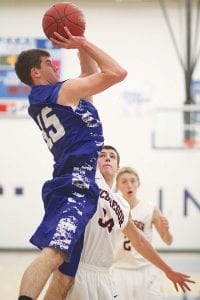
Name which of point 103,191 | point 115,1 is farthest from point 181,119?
point 103,191

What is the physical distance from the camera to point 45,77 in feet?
10.3

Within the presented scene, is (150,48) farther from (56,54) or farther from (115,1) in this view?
(56,54)

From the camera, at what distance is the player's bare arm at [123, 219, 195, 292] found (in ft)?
11.4

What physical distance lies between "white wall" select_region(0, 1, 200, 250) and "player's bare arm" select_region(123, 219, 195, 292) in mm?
6508

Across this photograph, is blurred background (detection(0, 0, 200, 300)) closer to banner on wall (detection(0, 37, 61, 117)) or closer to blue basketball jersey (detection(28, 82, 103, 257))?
banner on wall (detection(0, 37, 61, 117))

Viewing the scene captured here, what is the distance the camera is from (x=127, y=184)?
475 cm

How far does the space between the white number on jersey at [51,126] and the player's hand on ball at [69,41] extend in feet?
1.16

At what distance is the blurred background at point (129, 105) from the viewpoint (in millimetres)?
10055

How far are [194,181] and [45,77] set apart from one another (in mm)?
7305

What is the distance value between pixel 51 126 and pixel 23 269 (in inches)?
219

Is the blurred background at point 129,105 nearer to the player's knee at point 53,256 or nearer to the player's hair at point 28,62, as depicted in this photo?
the player's hair at point 28,62

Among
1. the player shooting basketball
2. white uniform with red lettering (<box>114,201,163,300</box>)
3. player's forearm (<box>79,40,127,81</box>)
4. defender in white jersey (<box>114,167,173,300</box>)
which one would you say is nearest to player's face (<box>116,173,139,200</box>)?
defender in white jersey (<box>114,167,173,300</box>)

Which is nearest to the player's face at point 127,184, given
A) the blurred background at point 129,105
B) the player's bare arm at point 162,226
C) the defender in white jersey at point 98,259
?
the player's bare arm at point 162,226

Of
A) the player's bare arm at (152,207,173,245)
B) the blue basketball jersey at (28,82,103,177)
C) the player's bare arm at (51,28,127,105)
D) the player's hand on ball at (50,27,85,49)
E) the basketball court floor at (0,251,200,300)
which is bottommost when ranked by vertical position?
the basketball court floor at (0,251,200,300)
